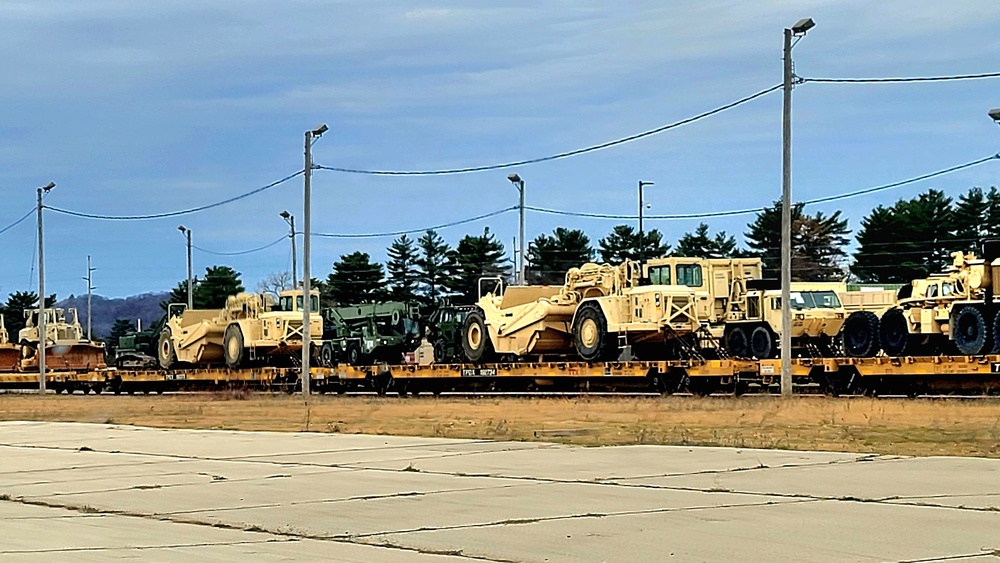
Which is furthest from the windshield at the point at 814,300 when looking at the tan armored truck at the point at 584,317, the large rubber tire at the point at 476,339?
the large rubber tire at the point at 476,339

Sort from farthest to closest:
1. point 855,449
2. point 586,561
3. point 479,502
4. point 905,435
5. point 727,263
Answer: point 727,263
point 905,435
point 855,449
point 479,502
point 586,561

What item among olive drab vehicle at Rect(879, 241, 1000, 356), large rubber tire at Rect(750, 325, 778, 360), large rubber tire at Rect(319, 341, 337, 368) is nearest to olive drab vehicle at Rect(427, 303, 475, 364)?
large rubber tire at Rect(319, 341, 337, 368)

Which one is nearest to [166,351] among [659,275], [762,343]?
[659,275]

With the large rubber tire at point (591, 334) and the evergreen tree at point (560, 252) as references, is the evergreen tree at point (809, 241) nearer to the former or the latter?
the evergreen tree at point (560, 252)

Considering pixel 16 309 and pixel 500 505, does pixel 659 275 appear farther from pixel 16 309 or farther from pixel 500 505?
pixel 16 309

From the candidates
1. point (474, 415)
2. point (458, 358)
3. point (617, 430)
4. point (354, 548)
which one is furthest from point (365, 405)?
point (354, 548)

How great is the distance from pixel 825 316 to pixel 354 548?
99.4 feet

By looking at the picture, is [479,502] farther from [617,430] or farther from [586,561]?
[617,430]

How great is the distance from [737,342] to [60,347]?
117 ft

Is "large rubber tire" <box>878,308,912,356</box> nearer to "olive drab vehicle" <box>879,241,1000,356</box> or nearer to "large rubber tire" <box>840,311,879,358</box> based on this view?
"olive drab vehicle" <box>879,241,1000,356</box>

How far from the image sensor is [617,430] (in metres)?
23.4

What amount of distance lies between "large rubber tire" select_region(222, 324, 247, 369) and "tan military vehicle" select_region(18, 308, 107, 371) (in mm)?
14851

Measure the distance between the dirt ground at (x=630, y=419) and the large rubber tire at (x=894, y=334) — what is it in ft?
16.2

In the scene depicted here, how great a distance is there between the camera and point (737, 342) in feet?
130
